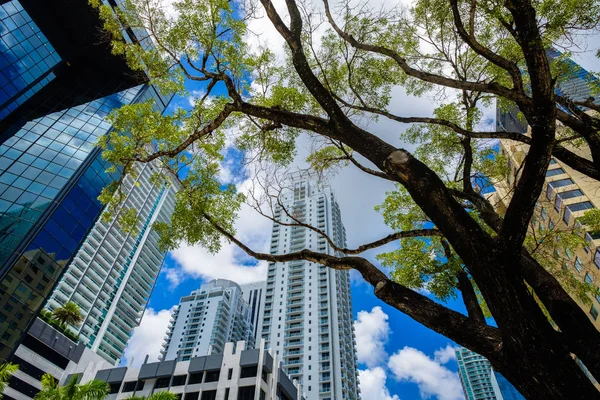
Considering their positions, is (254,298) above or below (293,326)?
above

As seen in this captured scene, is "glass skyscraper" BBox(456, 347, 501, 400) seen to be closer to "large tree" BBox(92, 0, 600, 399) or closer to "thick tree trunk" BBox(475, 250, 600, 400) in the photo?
"large tree" BBox(92, 0, 600, 399)

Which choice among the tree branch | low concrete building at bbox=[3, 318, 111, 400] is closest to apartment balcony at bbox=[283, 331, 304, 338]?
low concrete building at bbox=[3, 318, 111, 400]

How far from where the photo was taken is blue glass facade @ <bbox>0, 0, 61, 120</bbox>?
26578 mm

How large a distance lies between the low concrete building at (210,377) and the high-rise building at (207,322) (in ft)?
180

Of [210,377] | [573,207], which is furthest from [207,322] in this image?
[573,207]

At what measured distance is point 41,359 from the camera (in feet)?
113

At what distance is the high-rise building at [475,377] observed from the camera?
167m

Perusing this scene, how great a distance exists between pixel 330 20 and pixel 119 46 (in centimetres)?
453

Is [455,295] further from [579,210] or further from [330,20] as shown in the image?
[579,210]

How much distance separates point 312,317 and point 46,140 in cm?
5941

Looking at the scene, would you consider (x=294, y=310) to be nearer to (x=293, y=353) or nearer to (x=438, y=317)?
(x=293, y=353)

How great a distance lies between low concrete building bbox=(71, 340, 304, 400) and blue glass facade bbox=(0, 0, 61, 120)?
26.5 m

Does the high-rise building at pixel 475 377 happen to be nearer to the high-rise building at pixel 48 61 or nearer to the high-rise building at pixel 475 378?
the high-rise building at pixel 475 378

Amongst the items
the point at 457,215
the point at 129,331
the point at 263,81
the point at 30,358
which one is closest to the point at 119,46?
the point at 263,81
